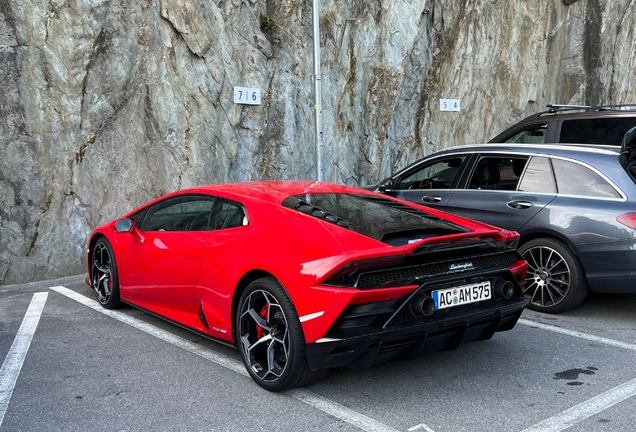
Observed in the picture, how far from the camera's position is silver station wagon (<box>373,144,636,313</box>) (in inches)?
217

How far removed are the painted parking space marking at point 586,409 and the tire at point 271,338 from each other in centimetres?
135

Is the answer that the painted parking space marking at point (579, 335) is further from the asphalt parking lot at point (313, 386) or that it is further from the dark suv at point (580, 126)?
the dark suv at point (580, 126)

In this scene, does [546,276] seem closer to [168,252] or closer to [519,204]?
[519,204]

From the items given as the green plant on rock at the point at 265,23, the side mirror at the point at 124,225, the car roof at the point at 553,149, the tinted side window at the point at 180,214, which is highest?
the green plant on rock at the point at 265,23

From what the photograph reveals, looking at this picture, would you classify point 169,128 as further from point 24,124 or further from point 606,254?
point 606,254

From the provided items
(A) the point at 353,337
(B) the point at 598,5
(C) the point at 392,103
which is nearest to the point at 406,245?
(A) the point at 353,337

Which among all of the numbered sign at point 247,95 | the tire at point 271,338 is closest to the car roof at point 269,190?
the tire at point 271,338

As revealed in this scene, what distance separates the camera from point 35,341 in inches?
205

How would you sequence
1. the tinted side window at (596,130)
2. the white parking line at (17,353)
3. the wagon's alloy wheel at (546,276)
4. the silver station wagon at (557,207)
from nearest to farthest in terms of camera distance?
the white parking line at (17,353)
the silver station wagon at (557,207)
the wagon's alloy wheel at (546,276)
the tinted side window at (596,130)

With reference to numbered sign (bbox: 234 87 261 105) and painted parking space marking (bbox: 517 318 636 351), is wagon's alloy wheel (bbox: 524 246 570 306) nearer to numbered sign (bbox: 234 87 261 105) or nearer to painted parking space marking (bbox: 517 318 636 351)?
painted parking space marking (bbox: 517 318 636 351)

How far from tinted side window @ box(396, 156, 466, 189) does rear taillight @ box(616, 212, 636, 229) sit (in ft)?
6.25

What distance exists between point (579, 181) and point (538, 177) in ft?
1.39

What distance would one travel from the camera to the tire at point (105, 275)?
19.6ft

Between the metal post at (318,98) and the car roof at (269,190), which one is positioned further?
the metal post at (318,98)
